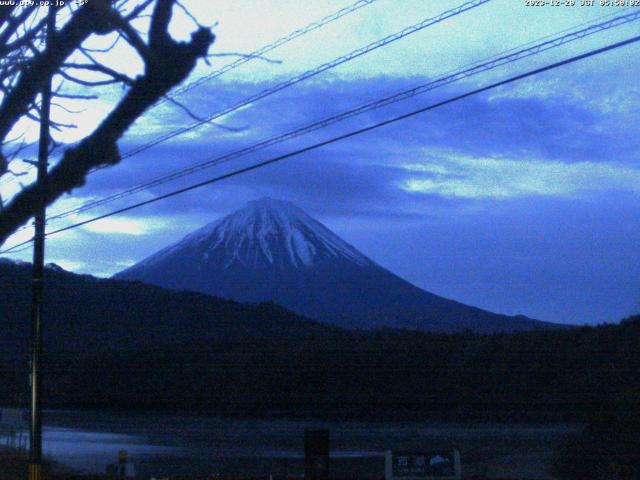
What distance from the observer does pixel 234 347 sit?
4288 centimetres

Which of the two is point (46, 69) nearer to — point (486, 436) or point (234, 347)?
point (486, 436)

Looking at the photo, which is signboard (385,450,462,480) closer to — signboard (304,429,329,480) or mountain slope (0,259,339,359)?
signboard (304,429,329,480)

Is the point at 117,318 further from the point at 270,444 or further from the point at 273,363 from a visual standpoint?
the point at 270,444

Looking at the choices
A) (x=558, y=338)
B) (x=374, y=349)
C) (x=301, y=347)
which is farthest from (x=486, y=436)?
(x=301, y=347)

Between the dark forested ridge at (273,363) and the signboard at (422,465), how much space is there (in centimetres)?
1224

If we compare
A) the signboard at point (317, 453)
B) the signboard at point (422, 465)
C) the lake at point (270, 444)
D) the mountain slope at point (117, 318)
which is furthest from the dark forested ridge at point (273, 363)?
the signboard at point (422, 465)

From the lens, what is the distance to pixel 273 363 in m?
39.0

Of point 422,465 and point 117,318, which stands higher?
point 117,318

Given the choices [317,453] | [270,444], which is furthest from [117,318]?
[317,453]

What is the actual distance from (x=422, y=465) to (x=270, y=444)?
13.5 meters

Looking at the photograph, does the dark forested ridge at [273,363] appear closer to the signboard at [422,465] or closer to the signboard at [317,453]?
the signboard at [317,453]

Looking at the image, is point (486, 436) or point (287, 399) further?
point (287, 399)

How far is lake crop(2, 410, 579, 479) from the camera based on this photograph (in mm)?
20172

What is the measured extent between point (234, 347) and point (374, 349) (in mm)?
7560
